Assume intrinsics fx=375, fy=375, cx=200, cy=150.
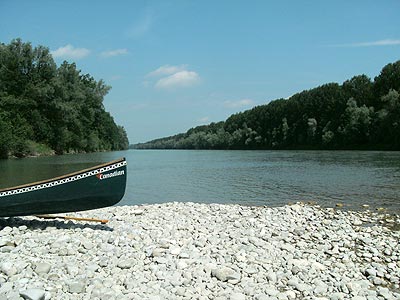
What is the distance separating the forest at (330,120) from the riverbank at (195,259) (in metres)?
75.8

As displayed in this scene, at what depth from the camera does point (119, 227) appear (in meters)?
9.79

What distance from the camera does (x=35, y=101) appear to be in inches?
2704

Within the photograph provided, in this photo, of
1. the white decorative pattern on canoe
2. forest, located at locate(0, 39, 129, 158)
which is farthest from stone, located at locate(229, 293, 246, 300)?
forest, located at locate(0, 39, 129, 158)

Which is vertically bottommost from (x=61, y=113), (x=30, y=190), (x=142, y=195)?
(x=142, y=195)

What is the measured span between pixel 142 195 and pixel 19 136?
4827cm

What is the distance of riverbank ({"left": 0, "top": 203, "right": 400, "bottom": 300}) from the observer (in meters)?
6.58

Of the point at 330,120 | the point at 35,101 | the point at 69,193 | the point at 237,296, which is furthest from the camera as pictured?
the point at 330,120

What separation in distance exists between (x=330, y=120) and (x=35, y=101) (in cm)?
7709

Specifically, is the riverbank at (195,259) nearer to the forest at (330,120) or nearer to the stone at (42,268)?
the stone at (42,268)

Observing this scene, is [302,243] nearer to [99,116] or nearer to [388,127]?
[388,127]

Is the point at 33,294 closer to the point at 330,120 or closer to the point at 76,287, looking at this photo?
the point at 76,287

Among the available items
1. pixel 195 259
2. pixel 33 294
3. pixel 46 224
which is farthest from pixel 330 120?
pixel 33 294

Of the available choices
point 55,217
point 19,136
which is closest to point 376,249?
point 55,217

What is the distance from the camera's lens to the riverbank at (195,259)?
6582 millimetres
